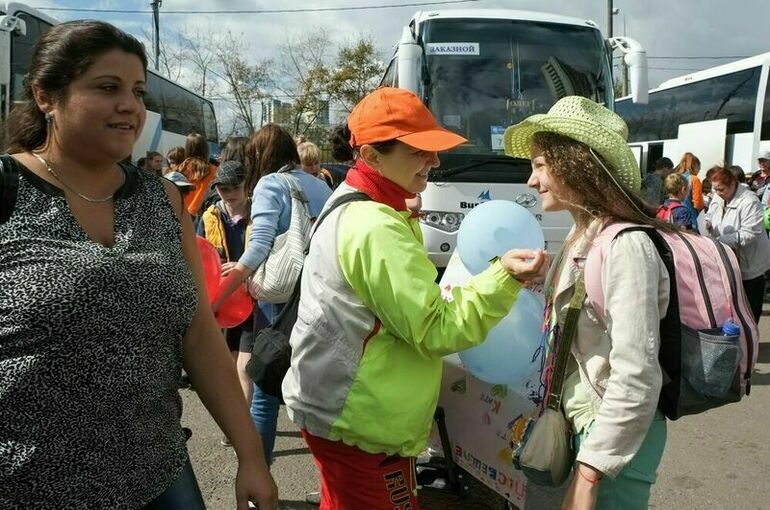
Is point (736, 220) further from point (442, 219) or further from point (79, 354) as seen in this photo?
point (79, 354)

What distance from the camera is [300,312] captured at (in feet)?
6.72

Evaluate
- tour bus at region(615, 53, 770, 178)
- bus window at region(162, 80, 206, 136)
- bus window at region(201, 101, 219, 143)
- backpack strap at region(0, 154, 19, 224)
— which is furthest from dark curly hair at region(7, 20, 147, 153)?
bus window at region(201, 101, 219, 143)

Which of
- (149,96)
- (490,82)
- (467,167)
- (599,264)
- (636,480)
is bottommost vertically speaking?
(636,480)

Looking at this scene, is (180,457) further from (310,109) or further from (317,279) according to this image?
(310,109)

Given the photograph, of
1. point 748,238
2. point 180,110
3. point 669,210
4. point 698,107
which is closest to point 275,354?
point 748,238

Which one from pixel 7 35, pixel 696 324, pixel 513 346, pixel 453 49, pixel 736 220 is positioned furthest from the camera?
pixel 7 35

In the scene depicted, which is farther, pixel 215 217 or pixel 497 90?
pixel 497 90


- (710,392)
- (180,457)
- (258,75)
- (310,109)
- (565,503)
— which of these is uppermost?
(258,75)

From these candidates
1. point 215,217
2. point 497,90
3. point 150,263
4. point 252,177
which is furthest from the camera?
A: point 497,90

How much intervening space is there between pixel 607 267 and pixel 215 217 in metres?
3.24

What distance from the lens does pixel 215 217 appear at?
441 cm

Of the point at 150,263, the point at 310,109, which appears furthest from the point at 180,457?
the point at 310,109

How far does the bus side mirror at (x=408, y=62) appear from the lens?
640cm

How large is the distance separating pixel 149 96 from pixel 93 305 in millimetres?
15166
